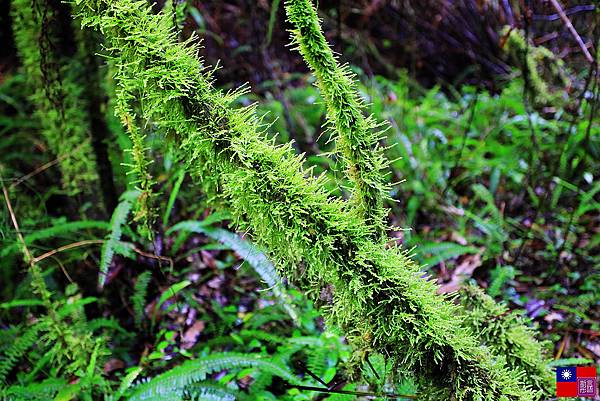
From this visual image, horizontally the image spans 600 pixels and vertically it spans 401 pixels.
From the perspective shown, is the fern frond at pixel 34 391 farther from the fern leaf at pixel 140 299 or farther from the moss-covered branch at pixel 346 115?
the moss-covered branch at pixel 346 115

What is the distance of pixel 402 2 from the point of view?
5.36 metres

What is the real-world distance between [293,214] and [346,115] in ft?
1.04

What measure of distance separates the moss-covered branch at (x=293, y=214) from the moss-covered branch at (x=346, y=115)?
73 millimetres

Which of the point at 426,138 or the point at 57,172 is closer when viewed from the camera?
the point at 57,172

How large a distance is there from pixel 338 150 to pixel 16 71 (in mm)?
4866

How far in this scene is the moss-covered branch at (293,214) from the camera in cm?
131

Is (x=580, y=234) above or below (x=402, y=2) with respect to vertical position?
below

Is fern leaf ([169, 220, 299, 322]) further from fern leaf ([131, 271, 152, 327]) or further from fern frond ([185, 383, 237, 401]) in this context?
fern frond ([185, 383, 237, 401])

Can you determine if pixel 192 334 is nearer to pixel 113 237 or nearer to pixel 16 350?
pixel 113 237

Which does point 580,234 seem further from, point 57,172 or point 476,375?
point 57,172

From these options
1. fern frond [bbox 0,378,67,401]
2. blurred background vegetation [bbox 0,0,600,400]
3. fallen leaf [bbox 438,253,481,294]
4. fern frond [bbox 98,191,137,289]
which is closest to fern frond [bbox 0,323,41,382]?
blurred background vegetation [bbox 0,0,600,400]

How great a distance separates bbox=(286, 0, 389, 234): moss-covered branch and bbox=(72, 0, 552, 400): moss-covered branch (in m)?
0.07

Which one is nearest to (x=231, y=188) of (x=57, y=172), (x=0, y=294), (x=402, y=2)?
(x=0, y=294)

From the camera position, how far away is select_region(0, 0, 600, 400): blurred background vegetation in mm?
2441
